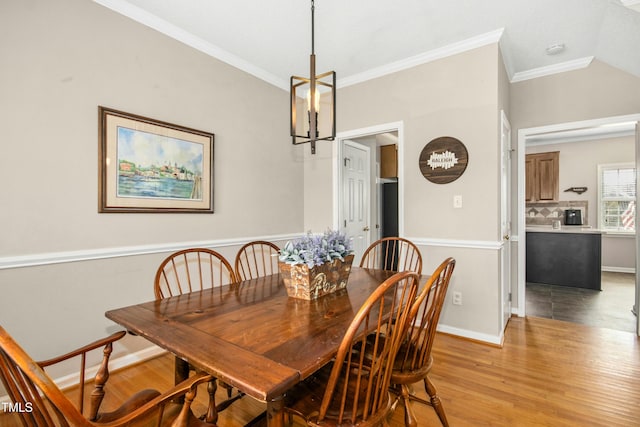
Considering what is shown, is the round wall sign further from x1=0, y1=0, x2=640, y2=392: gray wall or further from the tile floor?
the tile floor

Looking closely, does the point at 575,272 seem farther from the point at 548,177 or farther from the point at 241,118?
the point at 241,118

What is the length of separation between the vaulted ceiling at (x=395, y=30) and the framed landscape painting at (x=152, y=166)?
79cm

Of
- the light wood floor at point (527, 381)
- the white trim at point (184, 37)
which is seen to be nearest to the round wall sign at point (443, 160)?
the light wood floor at point (527, 381)

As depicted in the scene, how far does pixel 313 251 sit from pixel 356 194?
2698 mm

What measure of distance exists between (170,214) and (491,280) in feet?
9.07

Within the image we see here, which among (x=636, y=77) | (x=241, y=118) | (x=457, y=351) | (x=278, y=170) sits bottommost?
(x=457, y=351)

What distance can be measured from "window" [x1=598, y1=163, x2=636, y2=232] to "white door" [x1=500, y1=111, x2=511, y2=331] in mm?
3934

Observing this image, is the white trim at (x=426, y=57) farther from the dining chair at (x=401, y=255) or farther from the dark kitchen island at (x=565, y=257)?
the dark kitchen island at (x=565, y=257)

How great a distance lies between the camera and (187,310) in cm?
144

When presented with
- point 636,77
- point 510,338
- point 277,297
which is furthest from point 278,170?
point 636,77

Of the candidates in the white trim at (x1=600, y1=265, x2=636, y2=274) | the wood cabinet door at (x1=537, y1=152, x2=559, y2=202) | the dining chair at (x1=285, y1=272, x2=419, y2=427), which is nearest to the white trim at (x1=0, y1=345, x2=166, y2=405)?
the dining chair at (x1=285, y1=272, x2=419, y2=427)

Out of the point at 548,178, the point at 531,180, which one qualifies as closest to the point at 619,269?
the point at 548,178

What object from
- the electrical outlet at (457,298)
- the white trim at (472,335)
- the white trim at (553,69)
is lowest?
the white trim at (472,335)

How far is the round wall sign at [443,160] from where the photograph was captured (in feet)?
9.22
